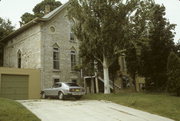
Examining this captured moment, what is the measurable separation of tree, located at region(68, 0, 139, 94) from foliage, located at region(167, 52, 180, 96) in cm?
482

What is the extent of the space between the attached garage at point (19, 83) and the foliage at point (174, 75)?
13469mm

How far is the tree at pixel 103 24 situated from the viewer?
20953 millimetres

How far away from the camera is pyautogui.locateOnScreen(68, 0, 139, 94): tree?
68.7ft

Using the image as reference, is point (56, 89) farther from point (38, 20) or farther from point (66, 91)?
point (38, 20)

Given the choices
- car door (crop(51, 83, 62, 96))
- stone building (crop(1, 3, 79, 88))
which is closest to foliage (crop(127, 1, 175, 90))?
stone building (crop(1, 3, 79, 88))

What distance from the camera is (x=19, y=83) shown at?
2252 centimetres

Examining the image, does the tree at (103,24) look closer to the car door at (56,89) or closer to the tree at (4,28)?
the car door at (56,89)

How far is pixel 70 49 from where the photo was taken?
2759 cm

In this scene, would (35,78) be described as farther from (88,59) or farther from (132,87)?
(132,87)

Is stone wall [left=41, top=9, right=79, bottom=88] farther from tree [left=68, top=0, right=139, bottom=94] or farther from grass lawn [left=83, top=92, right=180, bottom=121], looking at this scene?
grass lawn [left=83, top=92, right=180, bottom=121]

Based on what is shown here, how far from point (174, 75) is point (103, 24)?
8.17 metres

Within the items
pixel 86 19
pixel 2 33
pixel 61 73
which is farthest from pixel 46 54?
pixel 2 33

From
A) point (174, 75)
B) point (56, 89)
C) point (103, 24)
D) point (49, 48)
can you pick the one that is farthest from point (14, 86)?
point (174, 75)

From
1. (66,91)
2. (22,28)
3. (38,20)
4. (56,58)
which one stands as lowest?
(66,91)
